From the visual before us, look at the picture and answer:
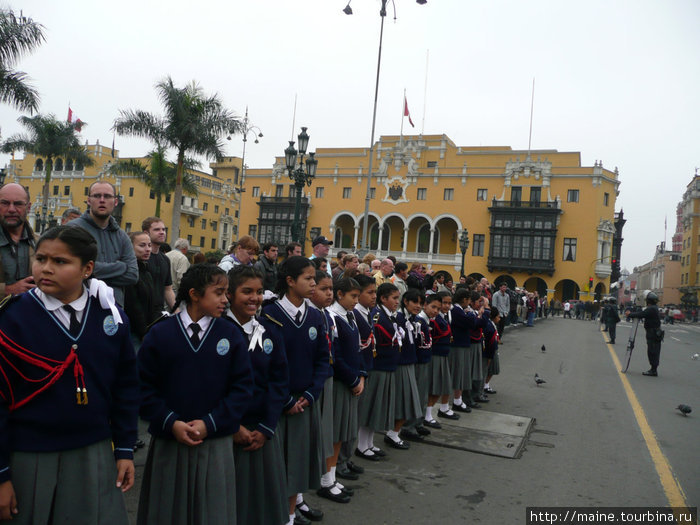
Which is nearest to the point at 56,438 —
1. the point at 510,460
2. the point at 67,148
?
the point at 510,460

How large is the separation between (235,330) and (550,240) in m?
44.1

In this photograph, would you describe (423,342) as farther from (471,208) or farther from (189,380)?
(471,208)

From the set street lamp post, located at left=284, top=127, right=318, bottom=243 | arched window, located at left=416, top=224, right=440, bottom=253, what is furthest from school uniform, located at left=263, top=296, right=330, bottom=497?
arched window, located at left=416, top=224, right=440, bottom=253

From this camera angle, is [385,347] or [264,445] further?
[385,347]

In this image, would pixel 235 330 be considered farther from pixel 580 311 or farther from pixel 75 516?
pixel 580 311

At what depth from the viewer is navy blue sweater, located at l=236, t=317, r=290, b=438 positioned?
3.02 metres

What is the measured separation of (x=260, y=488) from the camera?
9.75 ft

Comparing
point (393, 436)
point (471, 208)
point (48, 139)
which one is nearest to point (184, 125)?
point (48, 139)

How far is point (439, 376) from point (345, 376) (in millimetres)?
2592

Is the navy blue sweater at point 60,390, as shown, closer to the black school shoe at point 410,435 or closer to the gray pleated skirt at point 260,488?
the gray pleated skirt at point 260,488

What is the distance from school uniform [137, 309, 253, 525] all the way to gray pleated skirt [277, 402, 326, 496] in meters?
0.72

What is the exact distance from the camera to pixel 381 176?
159ft

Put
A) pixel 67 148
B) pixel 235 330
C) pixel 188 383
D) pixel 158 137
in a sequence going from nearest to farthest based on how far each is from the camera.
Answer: pixel 188 383, pixel 235 330, pixel 158 137, pixel 67 148

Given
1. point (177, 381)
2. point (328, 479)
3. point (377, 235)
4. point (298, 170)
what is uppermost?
point (377, 235)
